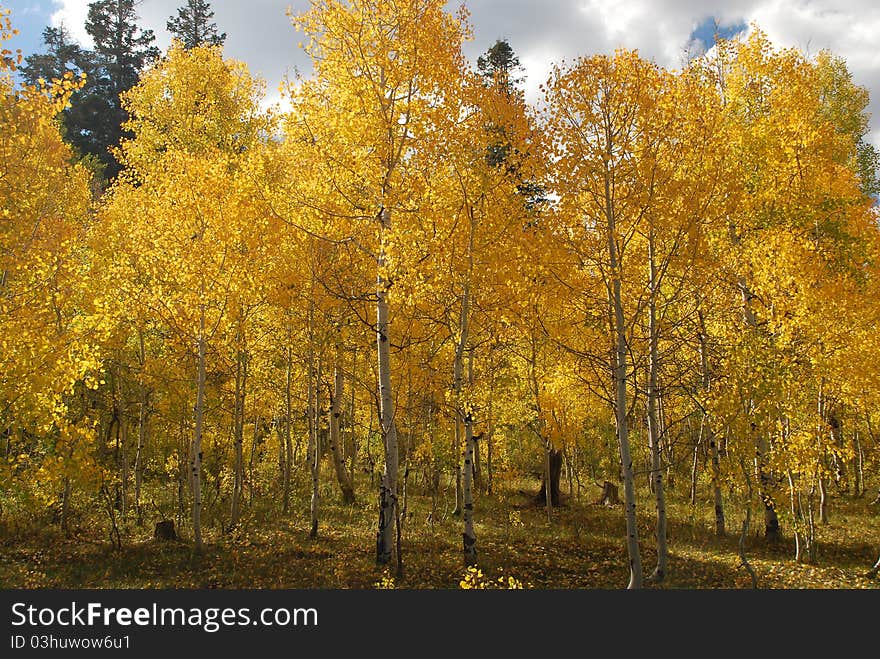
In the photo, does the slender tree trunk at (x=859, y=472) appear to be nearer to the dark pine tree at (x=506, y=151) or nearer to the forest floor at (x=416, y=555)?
the forest floor at (x=416, y=555)

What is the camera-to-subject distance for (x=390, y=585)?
24.6 feet

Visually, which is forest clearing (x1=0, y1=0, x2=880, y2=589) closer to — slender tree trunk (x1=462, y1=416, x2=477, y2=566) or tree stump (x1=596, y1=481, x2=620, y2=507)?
slender tree trunk (x1=462, y1=416, x2=477, y2=566)

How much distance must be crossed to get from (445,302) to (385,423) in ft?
8.85

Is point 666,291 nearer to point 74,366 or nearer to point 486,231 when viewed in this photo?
point 486,231

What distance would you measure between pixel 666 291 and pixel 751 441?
17.7 ft

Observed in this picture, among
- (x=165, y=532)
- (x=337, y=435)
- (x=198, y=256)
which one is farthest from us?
(x=337, y=435)

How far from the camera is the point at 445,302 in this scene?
984 cm

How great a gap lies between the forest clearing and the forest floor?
89mm

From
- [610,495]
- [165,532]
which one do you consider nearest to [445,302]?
[165,532]

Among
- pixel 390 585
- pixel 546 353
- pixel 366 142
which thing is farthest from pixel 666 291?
pixel 390 585

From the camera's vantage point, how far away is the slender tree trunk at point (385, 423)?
26.9 ft

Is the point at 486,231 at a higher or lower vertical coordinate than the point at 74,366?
higher

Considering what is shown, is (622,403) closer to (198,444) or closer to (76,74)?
(198,444)

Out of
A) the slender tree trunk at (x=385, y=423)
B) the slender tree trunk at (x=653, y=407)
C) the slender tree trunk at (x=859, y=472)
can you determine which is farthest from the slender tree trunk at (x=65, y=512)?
the slender tree trunk at (x=859, y=472)
